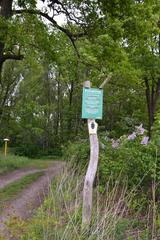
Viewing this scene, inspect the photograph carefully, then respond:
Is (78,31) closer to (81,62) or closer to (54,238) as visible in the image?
(81,62)

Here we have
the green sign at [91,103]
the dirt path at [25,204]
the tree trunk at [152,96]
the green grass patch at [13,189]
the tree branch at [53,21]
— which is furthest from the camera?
the tree trunk at [152,96]

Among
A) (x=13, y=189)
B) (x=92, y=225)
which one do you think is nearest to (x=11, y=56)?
(x=13, y=189)

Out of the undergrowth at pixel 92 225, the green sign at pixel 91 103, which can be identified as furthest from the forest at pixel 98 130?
the green sign at pixel 91 103

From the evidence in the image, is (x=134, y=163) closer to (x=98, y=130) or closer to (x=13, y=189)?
(x=13, y=189)

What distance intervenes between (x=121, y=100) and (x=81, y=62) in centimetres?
1957

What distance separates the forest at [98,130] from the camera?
536 centimetres

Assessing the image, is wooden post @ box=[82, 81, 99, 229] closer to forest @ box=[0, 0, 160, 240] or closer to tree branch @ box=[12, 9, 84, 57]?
forest @ box=[0, 0, 160, 240]

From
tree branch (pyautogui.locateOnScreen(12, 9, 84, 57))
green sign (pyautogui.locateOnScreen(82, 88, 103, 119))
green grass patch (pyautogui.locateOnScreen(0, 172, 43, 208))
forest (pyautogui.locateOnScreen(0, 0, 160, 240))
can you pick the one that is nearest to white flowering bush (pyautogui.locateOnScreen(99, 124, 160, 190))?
forest (pyautogui.locateOnScreen(0, 0, 160, 240))

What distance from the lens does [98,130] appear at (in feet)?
59.2

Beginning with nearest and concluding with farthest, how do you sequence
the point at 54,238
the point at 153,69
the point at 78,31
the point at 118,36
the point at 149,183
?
the point at 54,238
the point at 149,183
the point at 118,36
the point at 78,31
the point at 153,69

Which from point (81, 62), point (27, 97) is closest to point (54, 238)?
point (81, 62)

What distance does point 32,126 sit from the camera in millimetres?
32812

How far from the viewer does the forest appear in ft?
17.6

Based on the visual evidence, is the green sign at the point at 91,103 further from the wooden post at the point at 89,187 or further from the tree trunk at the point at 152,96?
the tree trunk at the point at 152,96
